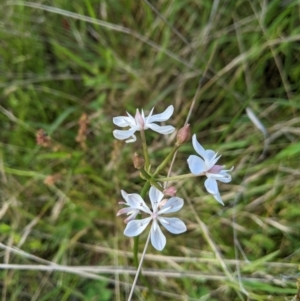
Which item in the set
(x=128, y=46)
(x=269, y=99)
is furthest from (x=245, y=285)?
(x=128, y=46)

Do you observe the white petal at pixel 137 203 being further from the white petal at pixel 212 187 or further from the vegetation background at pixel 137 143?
the vegetation background at pixel 137 143

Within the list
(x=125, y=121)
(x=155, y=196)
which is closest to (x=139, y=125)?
(x=125, y=121)

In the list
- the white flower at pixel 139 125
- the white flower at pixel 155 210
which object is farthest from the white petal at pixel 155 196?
the white flower at pixel 139 125

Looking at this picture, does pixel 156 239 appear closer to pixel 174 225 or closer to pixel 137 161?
pixel 174 225

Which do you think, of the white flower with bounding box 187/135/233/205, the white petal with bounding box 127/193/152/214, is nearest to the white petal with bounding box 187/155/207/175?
the white flower with bounding box 187/135/233/205

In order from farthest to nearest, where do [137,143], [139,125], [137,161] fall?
[137,143], [139,125], [137,161]

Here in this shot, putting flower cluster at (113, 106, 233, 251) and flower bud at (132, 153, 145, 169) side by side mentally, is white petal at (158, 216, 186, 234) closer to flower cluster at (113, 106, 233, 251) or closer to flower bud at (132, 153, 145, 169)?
flower cluster at (113, 106, 233, 251)

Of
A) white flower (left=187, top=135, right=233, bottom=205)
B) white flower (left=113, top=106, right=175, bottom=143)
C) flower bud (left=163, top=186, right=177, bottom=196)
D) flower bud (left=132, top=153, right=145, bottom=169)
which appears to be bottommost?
flower bud (left=163, top=186, right=177, bottom=196)
